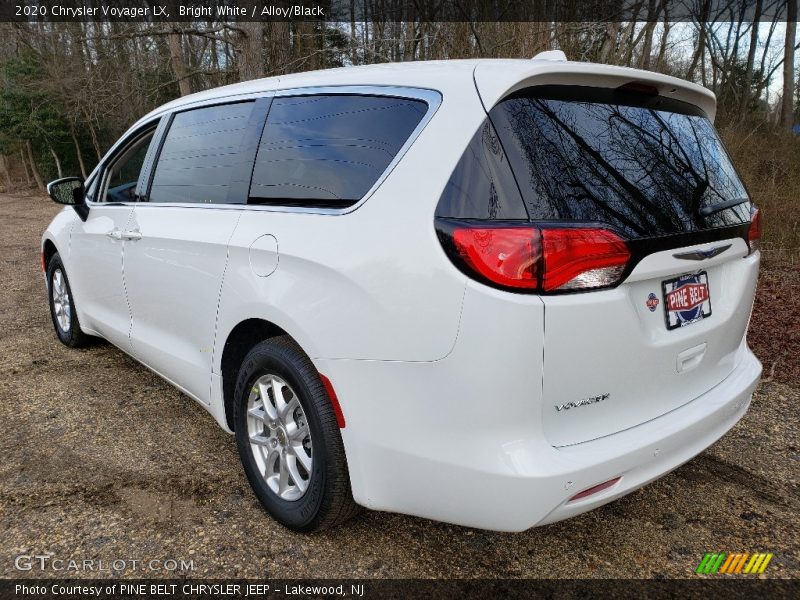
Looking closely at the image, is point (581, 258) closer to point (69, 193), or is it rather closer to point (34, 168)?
point (69, 193)

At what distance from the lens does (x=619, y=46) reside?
33.9 ft

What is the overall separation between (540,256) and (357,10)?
14739 mm

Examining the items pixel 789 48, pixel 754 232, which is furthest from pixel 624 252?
pixel 789 48

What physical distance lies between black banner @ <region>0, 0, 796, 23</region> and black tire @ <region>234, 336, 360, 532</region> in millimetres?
8258

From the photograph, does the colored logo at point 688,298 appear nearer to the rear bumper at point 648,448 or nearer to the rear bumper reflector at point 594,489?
the rear bumper at point 648,448

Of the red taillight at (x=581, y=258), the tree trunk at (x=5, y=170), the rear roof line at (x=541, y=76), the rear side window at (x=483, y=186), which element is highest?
the rear roof line at (x=541, y=76)

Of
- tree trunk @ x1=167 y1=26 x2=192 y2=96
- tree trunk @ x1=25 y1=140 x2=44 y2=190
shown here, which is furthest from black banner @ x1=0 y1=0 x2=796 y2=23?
tree trunk @ x1=25 y1=140 x2=44 y2=190

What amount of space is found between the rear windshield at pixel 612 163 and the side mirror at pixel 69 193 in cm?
Result: 327

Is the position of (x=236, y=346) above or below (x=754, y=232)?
below

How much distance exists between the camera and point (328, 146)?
7.63 feet

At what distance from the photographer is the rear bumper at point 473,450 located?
1739 millimetres

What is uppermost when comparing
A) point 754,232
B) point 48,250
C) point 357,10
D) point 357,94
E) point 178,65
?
point 357,10

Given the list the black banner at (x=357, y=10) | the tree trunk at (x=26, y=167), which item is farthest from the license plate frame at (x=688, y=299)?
the tree trunk at (x=26, y=167)

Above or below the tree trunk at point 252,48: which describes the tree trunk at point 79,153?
below
